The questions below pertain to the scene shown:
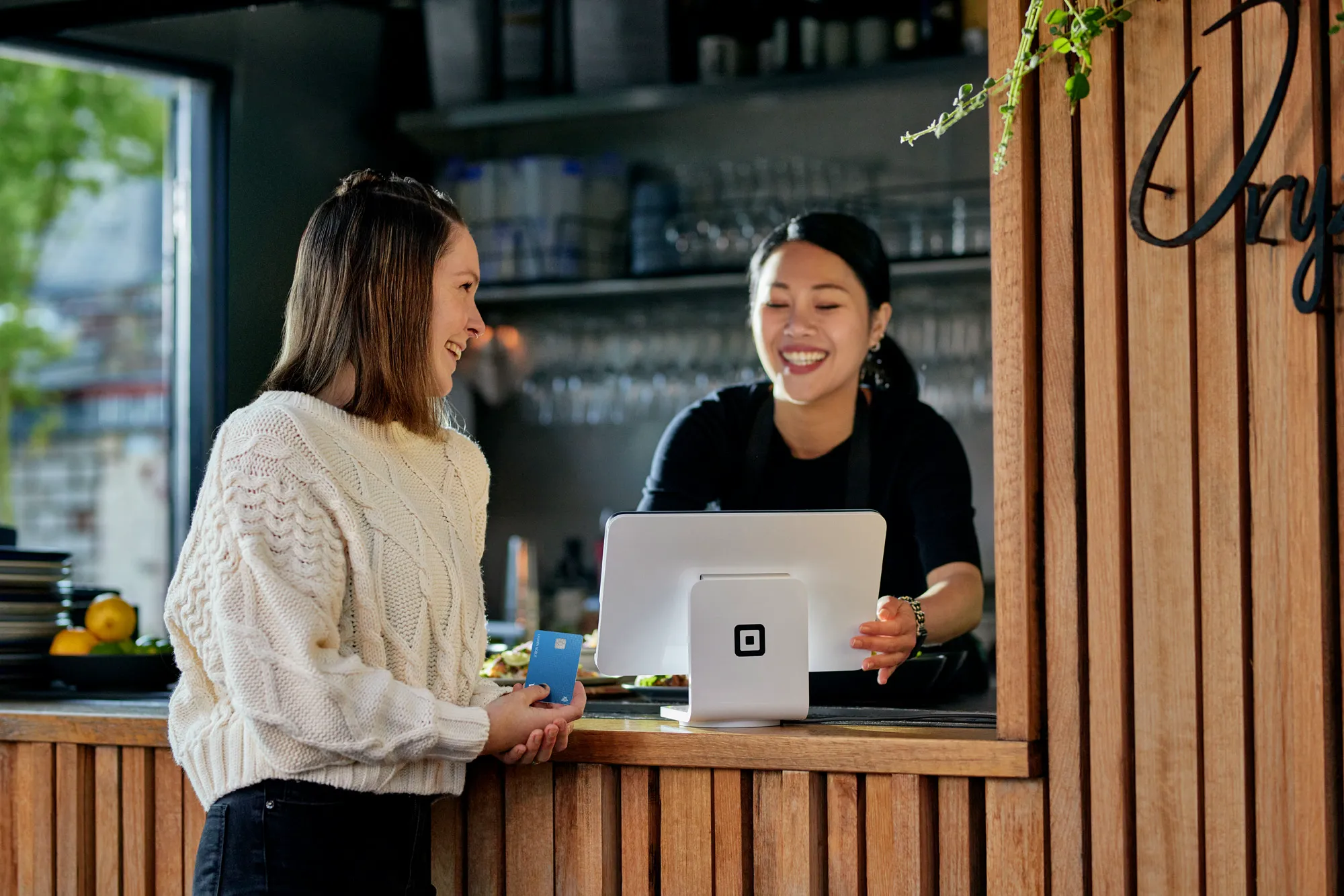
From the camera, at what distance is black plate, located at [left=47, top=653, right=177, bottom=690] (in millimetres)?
2541

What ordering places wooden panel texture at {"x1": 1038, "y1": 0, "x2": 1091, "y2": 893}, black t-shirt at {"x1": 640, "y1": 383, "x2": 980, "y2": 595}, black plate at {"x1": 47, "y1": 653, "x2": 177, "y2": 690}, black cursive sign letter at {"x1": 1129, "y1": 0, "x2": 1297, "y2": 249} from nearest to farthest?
1. black cursive sign letter at {"x1": 1129, "y1": 0, "x2": 1297, "y2": 249}
2. wooden panel texture at {"x1": 1038, "y1": 0, "x2": 1091, "y2": 893}
3. black plate at {"x1": 47, "y1": 653, "x2": 177, "y2": 690}
4. black t-shirt at {"x1": 640, "y1": 383, "x2": 980, "y2": 595}

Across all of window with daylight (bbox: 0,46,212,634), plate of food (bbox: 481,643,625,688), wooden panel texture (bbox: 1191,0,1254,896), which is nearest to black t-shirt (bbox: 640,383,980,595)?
plate of food (bbox: 481,643,625,688)

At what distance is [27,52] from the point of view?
315 cm

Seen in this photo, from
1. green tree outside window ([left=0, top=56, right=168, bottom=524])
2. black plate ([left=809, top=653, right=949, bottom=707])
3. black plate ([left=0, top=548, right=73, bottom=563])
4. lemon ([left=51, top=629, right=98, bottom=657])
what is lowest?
black plate ([left=809, top=653, right=949, bottom=707])

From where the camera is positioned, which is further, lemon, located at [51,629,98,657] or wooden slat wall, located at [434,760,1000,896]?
lemon, located at [51,629,98,657]

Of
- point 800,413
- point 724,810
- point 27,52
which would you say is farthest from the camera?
point 27,52

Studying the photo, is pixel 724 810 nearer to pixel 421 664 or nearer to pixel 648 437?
pixel 421 664

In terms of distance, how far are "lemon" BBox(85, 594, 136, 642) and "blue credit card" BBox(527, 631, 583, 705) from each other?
3.24 feet

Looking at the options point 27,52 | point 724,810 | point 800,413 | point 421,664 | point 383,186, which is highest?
point 27,52

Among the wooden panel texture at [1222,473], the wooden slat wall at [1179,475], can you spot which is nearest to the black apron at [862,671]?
the wooden slat wall at [1179,475]

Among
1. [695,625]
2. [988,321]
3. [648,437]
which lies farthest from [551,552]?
[695,625]

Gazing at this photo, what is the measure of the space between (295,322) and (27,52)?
5.22 ft

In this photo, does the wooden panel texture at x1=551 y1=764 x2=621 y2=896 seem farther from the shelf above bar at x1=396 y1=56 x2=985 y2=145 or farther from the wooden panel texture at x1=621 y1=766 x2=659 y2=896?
the shelf above bar at x1=396 y1=56 x2=985 y2=145

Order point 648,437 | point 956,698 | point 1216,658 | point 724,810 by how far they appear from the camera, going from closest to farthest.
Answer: point 1216,658 → point 724,810 → point 956,698 → point 648,437
